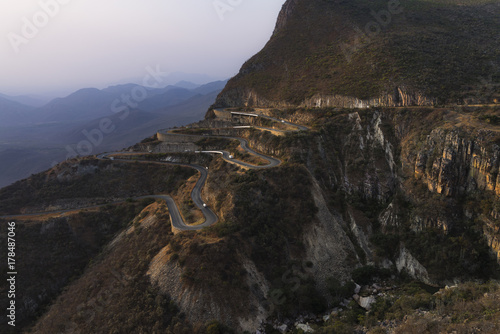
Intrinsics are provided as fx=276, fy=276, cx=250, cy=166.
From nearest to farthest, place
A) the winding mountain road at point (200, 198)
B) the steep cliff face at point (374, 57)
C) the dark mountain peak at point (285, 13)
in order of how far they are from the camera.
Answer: the winding mountain road at point (200, 198), the steep cliff face at point (374, 57), the dark mountain peak at point (285, 13)

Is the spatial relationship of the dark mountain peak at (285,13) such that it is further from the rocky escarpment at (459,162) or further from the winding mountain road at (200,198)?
the rocky escarpment at (459,162)

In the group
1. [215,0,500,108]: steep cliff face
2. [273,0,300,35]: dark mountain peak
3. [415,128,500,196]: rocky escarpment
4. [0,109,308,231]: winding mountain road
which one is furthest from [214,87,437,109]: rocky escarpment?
[273,0,300,35]: dark mountain peak

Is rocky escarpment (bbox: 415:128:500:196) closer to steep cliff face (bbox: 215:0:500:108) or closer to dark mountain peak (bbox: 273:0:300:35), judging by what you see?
steep cliff face (bbox: 215:0:500:108)

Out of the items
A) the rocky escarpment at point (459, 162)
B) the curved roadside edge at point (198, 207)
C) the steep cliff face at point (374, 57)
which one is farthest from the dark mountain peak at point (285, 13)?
the rocky escarpment at point (459, 162)

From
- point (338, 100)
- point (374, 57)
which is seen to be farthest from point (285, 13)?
point (338, 100)

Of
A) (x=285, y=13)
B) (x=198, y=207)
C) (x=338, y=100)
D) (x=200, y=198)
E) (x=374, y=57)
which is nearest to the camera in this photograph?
(x=198, y=207)

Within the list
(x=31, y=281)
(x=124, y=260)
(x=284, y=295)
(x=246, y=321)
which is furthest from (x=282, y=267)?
(x=31, y=281)

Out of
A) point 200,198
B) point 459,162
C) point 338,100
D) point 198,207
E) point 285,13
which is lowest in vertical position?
point 459,162

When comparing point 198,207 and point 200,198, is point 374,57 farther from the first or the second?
point 198,207

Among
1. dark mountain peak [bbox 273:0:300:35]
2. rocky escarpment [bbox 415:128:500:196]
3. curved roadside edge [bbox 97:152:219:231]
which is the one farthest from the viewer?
dark mountain peak [bbox 273:0:300:35]
